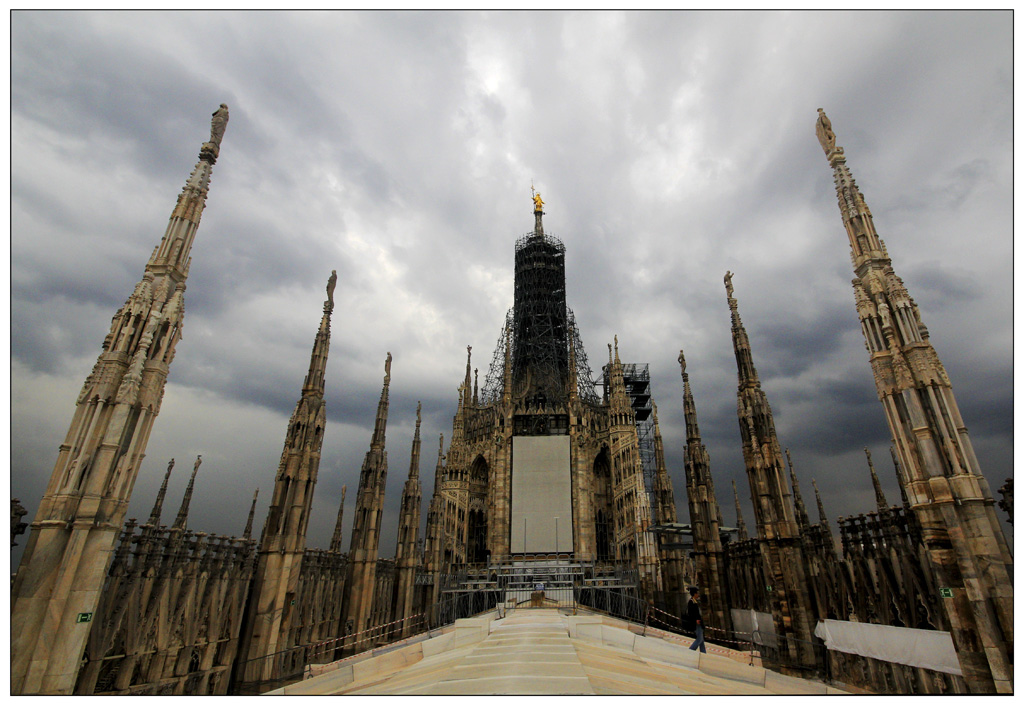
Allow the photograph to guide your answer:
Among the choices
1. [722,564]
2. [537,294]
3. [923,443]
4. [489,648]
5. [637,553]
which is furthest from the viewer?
[537,294]

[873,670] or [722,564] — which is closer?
[873,670]

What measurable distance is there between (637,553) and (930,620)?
20.9m

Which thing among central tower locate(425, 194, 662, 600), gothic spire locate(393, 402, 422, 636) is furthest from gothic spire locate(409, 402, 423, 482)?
central tower locate(425, 194, 662, 600)

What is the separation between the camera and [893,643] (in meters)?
12.8

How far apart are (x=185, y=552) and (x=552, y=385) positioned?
37218 millimetres

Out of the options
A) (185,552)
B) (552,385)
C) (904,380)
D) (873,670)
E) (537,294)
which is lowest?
(873,670)

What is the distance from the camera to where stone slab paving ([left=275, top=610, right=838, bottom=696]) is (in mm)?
4895

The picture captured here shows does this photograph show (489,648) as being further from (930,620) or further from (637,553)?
(637,553)

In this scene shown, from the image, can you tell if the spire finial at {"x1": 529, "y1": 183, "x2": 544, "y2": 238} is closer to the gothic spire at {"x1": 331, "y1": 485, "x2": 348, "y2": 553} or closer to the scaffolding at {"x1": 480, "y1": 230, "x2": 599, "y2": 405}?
the scaffolding at {"x1": 480, "y1": 230, "x2": 599, "y2": 405}

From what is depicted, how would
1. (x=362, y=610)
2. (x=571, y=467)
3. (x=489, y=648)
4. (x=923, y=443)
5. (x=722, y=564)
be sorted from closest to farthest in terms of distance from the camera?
(x=489, y=648), (x=923, y=443), (x=362, y=610), (x=722, y=564), (x=571, y=467)

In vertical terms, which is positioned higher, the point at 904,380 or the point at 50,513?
the point at 904,380

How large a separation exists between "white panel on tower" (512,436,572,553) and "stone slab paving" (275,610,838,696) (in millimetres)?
26081

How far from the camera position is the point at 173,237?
10.7 metres

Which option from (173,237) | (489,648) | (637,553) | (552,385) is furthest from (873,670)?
(552,385)
